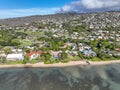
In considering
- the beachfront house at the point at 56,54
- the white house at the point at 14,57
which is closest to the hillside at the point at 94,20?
the beachfront house at the point at 56,54

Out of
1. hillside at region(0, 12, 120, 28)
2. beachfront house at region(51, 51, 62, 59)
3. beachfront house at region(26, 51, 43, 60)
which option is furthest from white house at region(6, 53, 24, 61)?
hillside at region(0, 12, 120, 28)

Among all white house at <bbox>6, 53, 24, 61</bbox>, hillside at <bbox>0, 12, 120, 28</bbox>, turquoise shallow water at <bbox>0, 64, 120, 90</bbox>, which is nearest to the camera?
turquoise shallow water at <bbox>0, 64, 120, 90</bbox>

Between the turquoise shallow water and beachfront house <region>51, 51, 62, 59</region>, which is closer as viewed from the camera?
the turquoise shallow water

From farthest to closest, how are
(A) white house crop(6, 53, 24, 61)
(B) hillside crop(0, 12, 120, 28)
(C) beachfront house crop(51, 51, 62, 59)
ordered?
(B) hillside crop(0, 12, 120, 28), (C) beachfront house crop(51, 51, 62, 59), (A) white house crop(6, 53, 24, 61)

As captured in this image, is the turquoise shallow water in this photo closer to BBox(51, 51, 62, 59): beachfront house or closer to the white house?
the white house

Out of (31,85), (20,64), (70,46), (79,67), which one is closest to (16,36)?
(70,46)

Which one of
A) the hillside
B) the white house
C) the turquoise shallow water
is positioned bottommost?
the hillside

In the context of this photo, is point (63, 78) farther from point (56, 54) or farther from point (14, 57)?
point (14, 57)

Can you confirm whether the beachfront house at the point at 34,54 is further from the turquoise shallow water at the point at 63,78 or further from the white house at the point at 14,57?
the turquoise shallow water at the point at 63,78

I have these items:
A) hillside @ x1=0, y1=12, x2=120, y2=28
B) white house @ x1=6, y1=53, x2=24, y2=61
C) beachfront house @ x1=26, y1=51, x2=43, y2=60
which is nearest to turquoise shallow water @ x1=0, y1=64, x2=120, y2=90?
white house @ x1=6, y1=53, x2=24, y2=61

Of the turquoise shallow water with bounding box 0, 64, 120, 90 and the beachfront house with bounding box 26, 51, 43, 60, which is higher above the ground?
the beachfront house with bounding box 26, 51, 43, 60
